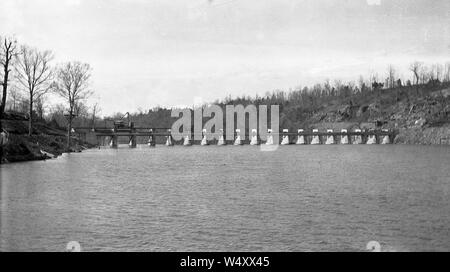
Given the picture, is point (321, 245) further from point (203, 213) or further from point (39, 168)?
point (39, 168)

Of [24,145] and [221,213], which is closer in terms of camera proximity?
[221,213]

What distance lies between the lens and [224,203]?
32531mm

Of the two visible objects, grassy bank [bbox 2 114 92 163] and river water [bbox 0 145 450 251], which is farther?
grassy bank [bbox 2 114 92 163]

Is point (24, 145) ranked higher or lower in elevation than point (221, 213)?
higher

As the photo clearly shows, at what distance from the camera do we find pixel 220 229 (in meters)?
24.3

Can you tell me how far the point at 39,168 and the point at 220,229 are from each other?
35587 mm

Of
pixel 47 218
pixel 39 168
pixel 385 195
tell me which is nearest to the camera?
pixel 47 218

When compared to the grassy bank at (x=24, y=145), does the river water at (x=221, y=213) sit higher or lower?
lower

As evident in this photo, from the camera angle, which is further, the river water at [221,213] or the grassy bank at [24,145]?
the grassy bank at [24,145]

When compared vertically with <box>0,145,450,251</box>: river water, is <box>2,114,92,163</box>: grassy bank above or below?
above
